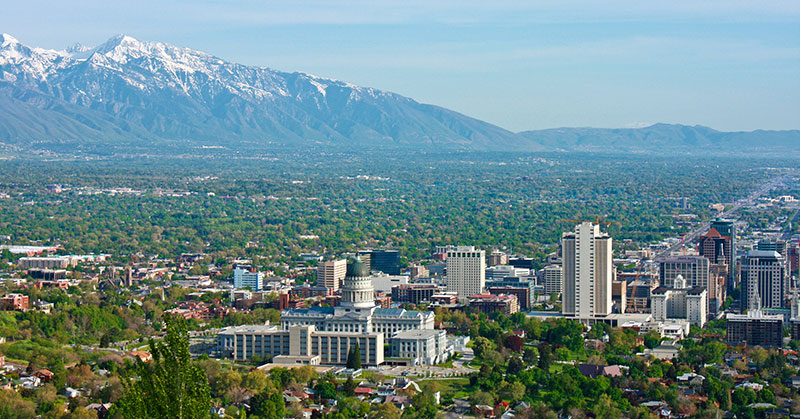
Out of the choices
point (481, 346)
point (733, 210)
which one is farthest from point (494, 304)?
point (733, 210)

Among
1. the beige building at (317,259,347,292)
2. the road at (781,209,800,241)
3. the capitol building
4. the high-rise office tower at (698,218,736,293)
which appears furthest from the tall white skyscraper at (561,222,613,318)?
the road at (781,209,800,241)

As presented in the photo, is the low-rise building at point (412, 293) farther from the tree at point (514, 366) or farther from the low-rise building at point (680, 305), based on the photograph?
the tree at point (514, 366)

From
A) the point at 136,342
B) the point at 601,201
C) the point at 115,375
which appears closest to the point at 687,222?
the point at 601,201

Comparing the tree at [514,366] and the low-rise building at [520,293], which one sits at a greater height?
the low-rise building at [520,293]

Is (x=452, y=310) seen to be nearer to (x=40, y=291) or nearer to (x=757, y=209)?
(x=40, y=291)

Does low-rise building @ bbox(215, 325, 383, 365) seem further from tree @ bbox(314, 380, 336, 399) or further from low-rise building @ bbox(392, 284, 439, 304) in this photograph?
low-rise building @ bbox(392, 284, 439, 304)

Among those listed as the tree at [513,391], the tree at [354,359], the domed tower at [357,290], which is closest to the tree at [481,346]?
the domed tower at [357,290]
